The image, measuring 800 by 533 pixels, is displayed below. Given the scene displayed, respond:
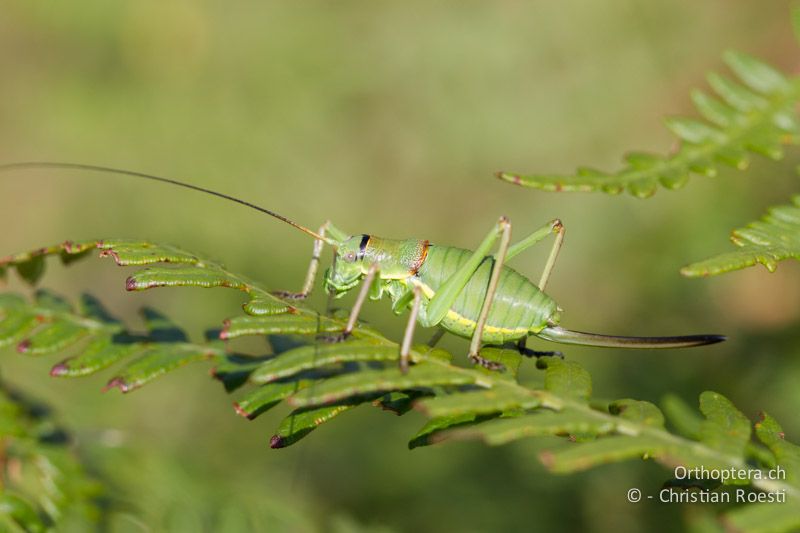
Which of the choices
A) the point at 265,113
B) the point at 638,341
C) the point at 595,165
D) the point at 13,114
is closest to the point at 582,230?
the point at 595,165

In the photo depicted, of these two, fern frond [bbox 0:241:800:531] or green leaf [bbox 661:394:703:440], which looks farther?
green leaf [bbox 661:394:703:440]

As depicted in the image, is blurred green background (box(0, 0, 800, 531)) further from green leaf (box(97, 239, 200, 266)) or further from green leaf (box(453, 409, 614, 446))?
green leaf (box(453, 409, 614, 446))

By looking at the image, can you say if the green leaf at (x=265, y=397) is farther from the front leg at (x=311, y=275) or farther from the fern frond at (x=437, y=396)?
the front leg at (x=311, y=275)

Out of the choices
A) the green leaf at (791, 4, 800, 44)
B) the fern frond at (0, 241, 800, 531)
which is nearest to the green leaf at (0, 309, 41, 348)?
the fern frond at (0, 241, 800, 531)

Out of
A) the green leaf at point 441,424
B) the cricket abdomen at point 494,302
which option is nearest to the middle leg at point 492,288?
the cricket abdomen at point 494,302

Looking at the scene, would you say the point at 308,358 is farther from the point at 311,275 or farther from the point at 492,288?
the point at 311,275

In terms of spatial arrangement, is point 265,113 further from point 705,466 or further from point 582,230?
point 705,466
